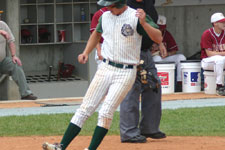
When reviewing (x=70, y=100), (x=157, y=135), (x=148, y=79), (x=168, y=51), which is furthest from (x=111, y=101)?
(x=168, y=51)

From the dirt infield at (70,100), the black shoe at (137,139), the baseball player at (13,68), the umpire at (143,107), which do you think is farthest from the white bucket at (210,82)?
the black shoe at (137,139)

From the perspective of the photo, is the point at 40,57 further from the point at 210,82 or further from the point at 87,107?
the point at 87,107

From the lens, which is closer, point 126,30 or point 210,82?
point 126,30

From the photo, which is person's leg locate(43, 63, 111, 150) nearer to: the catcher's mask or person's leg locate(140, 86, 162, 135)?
the catcher's mask

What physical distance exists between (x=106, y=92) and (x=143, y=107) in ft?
4.71

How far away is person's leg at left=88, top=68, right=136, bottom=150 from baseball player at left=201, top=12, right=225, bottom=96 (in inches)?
254

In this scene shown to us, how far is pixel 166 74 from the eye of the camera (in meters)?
14.0

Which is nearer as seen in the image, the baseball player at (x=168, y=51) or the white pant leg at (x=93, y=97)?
the white pant leg at (x=93, y=97)

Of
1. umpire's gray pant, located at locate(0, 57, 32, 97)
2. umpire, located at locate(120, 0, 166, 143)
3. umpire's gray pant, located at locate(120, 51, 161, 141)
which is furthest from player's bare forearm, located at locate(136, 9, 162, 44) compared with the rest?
umpire's gray pant, located at locate(0, 57, 32, 97)

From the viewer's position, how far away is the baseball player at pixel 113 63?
22.0 ft

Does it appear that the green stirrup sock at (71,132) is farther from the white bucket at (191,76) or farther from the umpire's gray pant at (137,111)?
the white bucket at (191,76)

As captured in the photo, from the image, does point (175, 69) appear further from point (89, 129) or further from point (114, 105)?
point (114, 105)

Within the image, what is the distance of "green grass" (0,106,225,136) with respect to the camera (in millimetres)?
9086

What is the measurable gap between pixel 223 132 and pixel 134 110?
1.50 m
